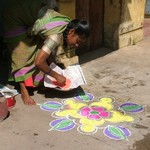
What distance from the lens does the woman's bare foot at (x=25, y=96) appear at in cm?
420

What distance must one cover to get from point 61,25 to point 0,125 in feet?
4.20

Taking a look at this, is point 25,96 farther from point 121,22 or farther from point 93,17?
point 121,22

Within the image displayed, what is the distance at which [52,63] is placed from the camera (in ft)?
14.4

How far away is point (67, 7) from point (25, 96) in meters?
1.57

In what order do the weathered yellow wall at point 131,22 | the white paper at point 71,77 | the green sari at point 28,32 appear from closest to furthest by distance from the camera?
the green sari at point 28,32
the white paper at point 71,77
the weathered yellow wall at point 131,22

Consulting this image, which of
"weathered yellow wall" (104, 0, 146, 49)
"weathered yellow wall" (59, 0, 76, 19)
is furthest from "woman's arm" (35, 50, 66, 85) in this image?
"weathered yellow wall" (104, 0, 146, 49)

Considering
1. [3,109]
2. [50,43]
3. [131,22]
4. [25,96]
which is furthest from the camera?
[131,22]

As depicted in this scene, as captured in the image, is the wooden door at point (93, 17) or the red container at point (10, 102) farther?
the wooden door at point (93, 17)

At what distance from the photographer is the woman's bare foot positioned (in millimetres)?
4203

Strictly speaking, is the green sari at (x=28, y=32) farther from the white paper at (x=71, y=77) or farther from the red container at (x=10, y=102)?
the red container at (x=10, y=102)

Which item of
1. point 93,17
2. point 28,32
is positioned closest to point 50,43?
point 28,32

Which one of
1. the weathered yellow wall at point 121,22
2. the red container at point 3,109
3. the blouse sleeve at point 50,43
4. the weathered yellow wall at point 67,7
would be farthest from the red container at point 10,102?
the weathered yellow wall at point 121,22

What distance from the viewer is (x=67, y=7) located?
510cm

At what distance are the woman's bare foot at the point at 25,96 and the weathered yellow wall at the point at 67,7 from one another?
1326 mm
